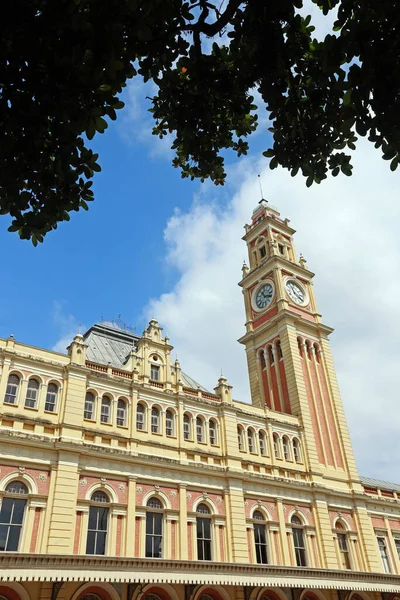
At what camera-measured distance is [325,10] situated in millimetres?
8555

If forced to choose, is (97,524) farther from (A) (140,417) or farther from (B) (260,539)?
(B) (260,539)

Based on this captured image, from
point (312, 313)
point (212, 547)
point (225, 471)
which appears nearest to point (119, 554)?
point (212, 547)

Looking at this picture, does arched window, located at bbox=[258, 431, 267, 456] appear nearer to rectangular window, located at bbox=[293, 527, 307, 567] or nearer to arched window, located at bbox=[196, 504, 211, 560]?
rectangular window, located at bbox=[293, 527, 307, 567]

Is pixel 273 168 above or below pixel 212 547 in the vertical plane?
above

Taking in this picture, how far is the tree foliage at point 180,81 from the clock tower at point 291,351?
27334 millimetres

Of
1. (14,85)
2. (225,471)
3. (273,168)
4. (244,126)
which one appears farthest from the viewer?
(225,471)

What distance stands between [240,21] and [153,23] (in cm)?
164

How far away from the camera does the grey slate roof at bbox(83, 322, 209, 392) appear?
32.2m

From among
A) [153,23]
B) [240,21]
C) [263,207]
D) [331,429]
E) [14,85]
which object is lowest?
[14,85]

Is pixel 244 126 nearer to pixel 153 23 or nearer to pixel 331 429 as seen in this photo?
pixel 153 23

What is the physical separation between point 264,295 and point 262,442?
14.0 m

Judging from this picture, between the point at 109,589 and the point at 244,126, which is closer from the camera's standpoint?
the point at 244,126

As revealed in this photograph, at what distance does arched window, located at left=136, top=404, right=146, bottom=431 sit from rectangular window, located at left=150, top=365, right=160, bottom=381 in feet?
7.92

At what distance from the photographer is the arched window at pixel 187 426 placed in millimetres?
30000
